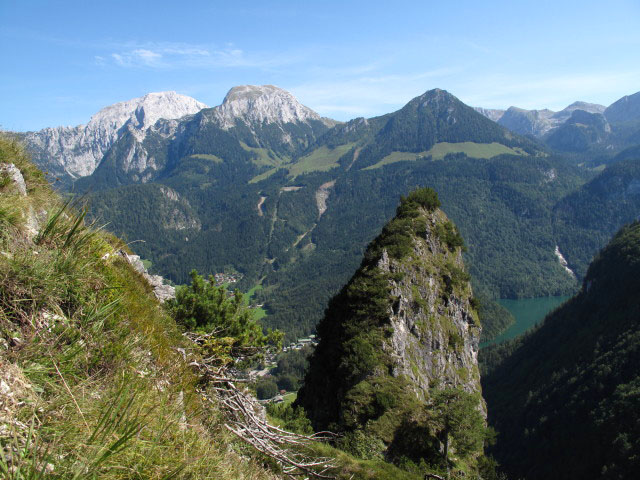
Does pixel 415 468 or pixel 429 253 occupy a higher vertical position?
pixel 429 253

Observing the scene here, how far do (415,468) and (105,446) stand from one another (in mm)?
17665

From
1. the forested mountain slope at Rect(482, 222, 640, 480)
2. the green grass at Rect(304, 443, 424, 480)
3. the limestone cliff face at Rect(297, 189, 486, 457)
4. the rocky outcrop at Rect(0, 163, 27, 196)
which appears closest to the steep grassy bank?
the rocky outcrop at Rect(0, 163, 27, 196)

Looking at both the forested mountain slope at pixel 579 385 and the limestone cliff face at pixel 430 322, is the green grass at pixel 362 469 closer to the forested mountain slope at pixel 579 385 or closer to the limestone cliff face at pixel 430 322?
the limestone cliff face at pixel 430 322

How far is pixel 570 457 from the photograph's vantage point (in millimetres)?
82375

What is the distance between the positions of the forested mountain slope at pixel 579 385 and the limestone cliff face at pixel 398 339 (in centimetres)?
5624

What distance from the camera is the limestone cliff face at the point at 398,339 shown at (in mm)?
20812

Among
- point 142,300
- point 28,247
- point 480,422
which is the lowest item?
point 480,422

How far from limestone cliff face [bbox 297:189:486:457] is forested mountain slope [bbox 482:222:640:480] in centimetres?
5624

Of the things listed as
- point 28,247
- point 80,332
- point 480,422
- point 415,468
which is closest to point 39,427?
point 80,332

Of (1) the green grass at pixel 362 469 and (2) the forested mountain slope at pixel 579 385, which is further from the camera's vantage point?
(2) the forested mountain slope at pixel 579 385

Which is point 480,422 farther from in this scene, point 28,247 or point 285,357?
point 285,357

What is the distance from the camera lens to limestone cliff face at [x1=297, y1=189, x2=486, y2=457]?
819 inches

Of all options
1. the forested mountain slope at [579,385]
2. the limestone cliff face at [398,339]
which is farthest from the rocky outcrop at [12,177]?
the forested mountain slope at [579,385]

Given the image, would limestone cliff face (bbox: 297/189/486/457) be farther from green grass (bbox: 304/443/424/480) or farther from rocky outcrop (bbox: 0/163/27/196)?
rocky outcrop (bbox: 0/163/27/196)
